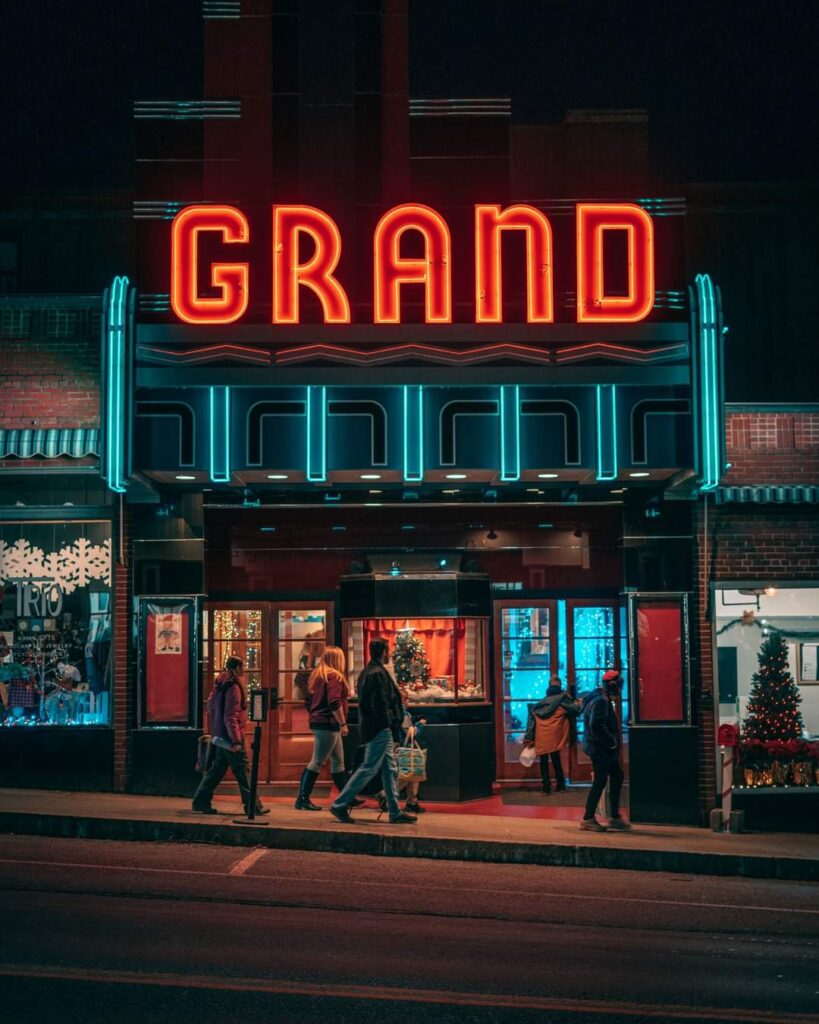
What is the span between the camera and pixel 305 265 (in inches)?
625

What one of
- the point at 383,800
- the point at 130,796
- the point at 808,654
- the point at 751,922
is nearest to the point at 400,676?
the point at 383,800

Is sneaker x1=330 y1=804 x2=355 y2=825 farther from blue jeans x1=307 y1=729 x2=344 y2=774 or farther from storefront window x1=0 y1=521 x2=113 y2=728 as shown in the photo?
storefront window x1=0 y1=521 x2=113 y2=728

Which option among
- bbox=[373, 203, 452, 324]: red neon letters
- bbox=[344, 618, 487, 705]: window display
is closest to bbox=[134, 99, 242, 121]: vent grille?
bbox=[373, 203, 452, 324]: red neon letters

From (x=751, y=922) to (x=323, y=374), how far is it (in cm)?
780

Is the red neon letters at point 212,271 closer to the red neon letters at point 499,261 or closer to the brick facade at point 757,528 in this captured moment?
the red neon letters at point 499,261

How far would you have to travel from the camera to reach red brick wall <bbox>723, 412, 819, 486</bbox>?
16250mm

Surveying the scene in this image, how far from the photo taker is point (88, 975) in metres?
7.61

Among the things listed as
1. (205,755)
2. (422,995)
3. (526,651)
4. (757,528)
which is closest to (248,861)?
(205,755)

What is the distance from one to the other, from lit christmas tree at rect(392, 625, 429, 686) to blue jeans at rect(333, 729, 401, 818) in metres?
2.70

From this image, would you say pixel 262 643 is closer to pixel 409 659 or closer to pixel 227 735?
pixel 409 659

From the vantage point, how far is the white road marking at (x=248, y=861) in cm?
1169

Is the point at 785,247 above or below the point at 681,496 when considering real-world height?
above

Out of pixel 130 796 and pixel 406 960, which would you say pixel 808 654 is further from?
pixel 406 960

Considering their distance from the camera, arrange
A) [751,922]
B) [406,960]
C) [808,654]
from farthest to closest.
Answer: [808,654] < [751,922] < [406,960]
